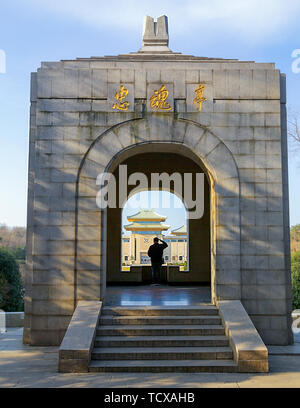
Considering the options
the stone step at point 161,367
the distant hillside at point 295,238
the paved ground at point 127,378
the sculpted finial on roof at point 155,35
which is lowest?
the paved ground at point 127,378

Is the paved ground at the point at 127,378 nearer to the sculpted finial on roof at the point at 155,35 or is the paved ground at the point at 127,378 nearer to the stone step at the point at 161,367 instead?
the stone step at the point at 161,367

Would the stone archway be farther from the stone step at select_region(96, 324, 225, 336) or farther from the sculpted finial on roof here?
the sculpted finial on roof

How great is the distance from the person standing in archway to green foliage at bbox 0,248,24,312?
4704mm

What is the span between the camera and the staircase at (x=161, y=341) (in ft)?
20.3

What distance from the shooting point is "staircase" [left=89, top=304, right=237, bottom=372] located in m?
6.19

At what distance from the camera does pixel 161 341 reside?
6.81 meters

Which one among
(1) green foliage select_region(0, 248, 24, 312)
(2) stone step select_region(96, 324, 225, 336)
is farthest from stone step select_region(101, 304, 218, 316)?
(1) green foliage select_region(0, 248, 24, 312)

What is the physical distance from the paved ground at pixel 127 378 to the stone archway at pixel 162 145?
1.47 meters

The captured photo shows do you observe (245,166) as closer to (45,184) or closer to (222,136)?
(222,136)

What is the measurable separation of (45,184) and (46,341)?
9.20ft

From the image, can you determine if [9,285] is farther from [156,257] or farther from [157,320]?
[157,320]

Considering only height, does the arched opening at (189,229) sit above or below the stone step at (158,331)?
above

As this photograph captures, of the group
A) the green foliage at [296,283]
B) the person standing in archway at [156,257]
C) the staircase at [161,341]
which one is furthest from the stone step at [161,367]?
the green foliage at [296,283]
